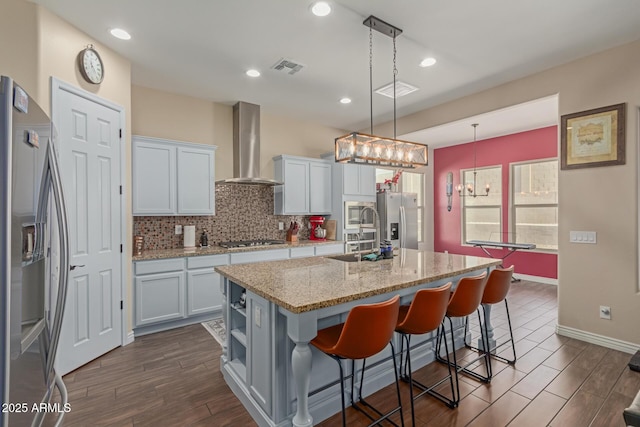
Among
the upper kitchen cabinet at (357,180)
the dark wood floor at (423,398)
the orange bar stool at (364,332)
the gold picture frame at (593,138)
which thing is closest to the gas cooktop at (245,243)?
the dark wood floor at (423,398)

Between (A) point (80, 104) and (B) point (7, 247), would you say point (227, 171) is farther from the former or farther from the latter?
(B) point (7, 247)

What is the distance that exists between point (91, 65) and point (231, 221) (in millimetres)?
2539

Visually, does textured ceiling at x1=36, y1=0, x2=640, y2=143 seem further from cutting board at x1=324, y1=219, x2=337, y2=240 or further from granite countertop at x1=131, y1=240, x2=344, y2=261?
cutting board at x1=324, y1=219, x2=337, y2=240

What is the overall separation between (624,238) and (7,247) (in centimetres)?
450

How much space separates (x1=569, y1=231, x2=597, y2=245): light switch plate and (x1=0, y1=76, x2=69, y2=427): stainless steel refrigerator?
175 inches

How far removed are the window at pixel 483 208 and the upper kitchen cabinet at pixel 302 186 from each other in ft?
11.4

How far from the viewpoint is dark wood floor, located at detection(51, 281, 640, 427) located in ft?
6.78

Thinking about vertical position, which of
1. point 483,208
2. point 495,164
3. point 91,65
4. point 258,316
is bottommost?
point 258,316

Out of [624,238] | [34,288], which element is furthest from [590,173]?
[34,288]

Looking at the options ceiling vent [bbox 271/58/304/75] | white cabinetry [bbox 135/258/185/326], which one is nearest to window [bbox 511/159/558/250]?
ceiling vent [bbox 271/58/304/75]

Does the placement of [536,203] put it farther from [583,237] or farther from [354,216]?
[354,216]

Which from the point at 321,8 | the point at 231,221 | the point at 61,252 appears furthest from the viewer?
the point at 231,221

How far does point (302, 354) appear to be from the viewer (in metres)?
1.73

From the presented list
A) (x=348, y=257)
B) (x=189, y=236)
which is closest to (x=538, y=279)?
(x=348, y=257)
